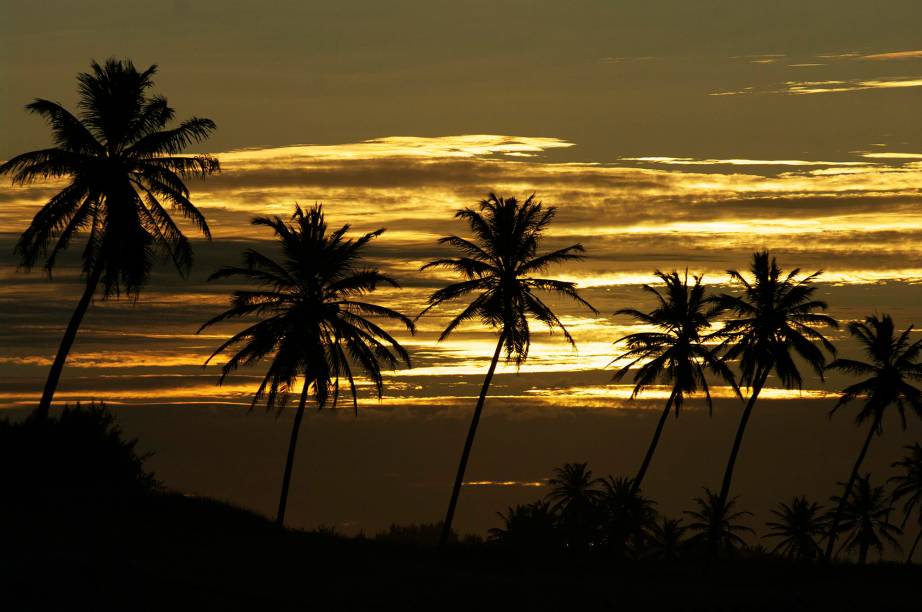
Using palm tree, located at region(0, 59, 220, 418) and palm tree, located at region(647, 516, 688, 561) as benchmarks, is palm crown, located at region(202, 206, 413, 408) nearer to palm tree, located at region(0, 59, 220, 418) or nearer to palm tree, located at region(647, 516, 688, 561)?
palm tree, located at region(0, 59, 220, 418)

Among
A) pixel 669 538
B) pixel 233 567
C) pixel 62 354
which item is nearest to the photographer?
pixel 233 567

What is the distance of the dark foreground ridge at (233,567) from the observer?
33.3 metres

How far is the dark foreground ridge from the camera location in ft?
109

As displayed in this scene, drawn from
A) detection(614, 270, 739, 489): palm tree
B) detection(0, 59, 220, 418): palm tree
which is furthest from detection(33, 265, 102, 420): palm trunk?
detection(614, 270, 739, 489): palm tree

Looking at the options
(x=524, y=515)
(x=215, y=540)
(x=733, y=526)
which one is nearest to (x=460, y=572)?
(x=215, y=540)

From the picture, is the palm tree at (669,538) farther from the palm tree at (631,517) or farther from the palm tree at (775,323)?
the palm tree at (775,323)

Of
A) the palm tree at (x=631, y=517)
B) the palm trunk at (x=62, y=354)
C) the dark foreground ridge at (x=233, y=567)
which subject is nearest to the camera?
the dark foreground ridge at (x=233, y=567)

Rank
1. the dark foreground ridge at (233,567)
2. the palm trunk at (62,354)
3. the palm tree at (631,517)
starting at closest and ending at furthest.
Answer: the dark foreground ridge at (233,567), the palm trunk at (62,354), the palm tree at (631,517)

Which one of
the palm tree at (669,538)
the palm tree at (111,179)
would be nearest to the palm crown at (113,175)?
the palm tree at (111,179)

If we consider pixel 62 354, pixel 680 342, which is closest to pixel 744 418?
pixel 680 342

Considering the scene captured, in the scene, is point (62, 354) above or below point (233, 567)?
above

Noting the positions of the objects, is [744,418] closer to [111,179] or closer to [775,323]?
[775,323]

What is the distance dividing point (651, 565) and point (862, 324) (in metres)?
25.4

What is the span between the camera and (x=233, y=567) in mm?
38969
